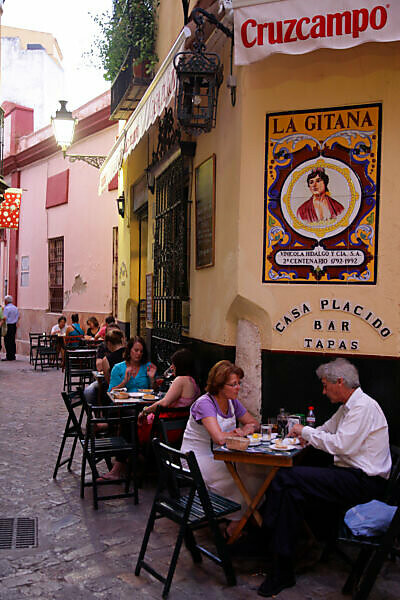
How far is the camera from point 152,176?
9562 mm

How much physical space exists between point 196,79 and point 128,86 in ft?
15.5

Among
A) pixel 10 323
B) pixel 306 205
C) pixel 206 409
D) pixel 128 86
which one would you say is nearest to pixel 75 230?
pixel 10 323

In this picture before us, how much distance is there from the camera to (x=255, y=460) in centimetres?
432

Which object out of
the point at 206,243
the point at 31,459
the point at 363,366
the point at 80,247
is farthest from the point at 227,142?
the point at 80,247

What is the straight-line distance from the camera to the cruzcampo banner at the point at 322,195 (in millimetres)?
5059

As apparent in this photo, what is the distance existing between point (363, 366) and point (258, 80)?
8.18ft

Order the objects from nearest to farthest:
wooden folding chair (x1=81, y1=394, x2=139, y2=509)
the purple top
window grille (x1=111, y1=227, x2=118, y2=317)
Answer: the purple top → wooden folding chair (x1=81, y1=394, x2=139, y2=509) → window grille (x1=111, y1=227, x2=118, y2=317)

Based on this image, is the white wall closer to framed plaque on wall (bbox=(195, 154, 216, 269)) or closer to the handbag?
framed plaque on wall (bbox=(195, 154, 216, 269))

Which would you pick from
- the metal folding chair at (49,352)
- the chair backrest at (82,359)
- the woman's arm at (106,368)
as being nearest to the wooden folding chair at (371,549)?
the woman's arm at (106,368)

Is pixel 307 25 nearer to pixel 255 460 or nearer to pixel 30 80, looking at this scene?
pixel 255 460

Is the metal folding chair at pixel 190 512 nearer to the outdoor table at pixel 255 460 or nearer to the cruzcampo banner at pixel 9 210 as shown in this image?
the outdoor table at pixel 255 460

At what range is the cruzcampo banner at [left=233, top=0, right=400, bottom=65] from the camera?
4457 mm

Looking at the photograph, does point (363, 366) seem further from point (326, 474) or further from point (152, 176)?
point (152, 176)

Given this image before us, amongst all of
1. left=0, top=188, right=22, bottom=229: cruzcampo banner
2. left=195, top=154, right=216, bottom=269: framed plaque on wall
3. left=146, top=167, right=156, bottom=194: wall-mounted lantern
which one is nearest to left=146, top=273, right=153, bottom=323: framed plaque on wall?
left=146, top=167, right=156, bottom=194: wall-mounted lantern
